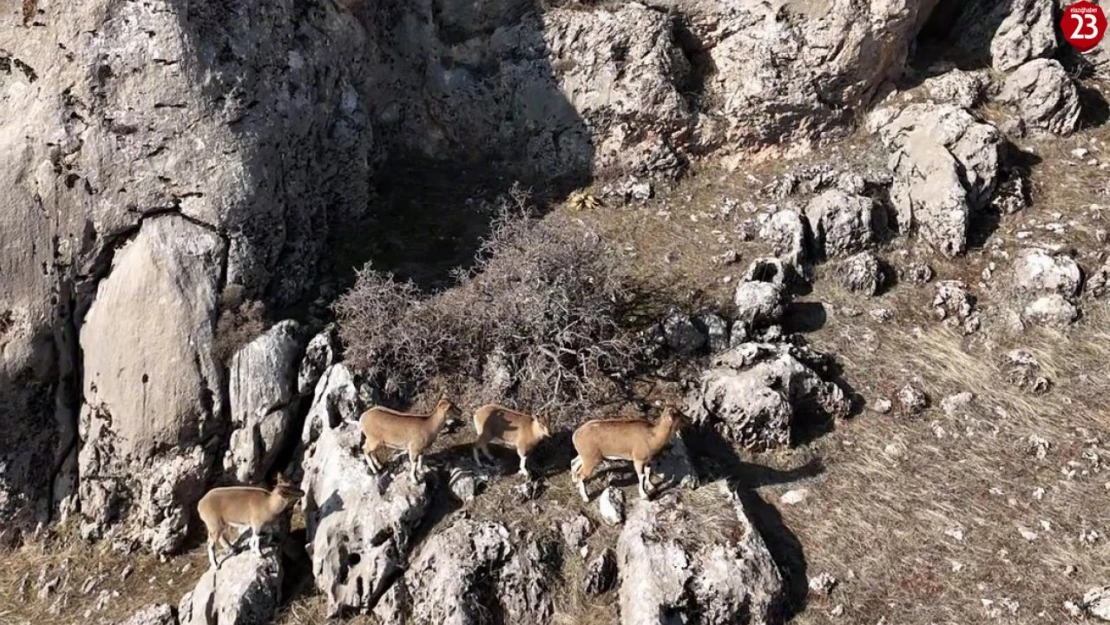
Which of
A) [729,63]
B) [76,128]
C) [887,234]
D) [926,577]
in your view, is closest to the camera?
[926,577]

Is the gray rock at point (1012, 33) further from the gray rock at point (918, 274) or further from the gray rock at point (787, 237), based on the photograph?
the gray rock at point (787, 237)

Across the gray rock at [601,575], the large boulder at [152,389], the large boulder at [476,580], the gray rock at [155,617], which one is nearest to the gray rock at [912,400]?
the gray rock at [601,575]

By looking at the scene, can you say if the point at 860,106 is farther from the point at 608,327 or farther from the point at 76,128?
the point at 76,128

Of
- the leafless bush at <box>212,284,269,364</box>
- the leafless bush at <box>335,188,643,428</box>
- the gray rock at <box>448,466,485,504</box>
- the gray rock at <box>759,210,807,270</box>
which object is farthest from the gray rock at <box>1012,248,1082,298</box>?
the leafless bush at <box>212,284,269,364</box>

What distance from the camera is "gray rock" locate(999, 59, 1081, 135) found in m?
13.4

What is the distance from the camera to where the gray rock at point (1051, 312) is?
11203 mm

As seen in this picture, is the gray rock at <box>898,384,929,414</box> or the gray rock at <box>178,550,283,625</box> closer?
the gray rock at <box>178,550,283,625</box>

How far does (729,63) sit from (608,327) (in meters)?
5.44

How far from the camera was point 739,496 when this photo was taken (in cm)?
948

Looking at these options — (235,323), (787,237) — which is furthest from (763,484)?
(235,323)

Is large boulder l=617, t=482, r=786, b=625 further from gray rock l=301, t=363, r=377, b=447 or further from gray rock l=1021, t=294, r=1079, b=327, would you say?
gray rock l=1021, t=294, r=1079, b=327

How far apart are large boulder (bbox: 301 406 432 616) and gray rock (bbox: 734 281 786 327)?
458 centimetres

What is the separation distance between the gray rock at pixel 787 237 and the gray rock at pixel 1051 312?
9.45 ft

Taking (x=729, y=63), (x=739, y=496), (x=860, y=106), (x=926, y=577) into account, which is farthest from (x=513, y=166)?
(x=926, y=577)
